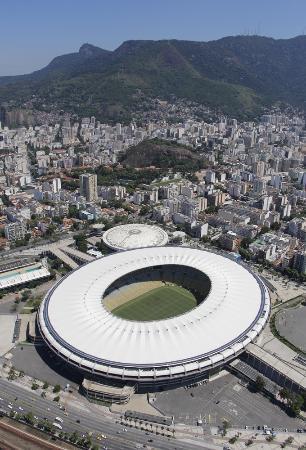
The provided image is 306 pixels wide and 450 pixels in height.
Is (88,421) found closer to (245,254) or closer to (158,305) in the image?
(158,305)

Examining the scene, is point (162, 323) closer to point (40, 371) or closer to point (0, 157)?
point (40, 371)

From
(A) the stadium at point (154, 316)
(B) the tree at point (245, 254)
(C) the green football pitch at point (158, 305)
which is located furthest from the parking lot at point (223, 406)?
(B) the tree at point (245, 254)

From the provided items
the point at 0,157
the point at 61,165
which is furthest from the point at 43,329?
the point at 0,157

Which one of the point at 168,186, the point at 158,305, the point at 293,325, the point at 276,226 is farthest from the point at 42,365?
the point at 168,186

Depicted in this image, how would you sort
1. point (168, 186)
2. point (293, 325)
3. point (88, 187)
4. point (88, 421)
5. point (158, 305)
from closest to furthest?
point (88, 421), point (293, 325), point (158, 305), point (88, 187), point (168, 186)

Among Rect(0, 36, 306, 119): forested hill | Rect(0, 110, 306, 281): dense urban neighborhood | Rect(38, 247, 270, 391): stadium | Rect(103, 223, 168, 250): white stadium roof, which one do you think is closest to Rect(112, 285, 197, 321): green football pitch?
Rect(38, 247, 270, 391): stadium

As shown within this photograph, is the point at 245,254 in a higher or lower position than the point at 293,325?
higher
